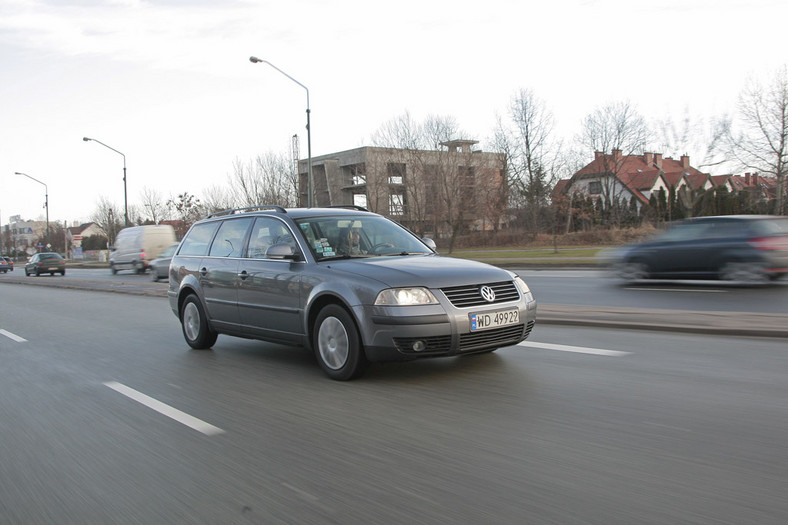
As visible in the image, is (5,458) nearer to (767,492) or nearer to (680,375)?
(767,492)

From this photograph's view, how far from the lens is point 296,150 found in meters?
50.1

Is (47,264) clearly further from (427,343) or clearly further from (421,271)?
(427,343)

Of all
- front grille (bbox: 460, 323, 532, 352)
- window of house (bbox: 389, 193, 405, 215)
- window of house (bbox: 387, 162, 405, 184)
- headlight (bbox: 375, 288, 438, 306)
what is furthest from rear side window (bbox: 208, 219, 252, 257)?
window of house (bbox: 389, 193, 405, 215)

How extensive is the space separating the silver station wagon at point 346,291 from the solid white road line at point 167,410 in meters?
1.40

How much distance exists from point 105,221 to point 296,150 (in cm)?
4848

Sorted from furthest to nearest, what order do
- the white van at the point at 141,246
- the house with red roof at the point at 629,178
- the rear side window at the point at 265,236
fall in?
1. the house with red roof at the point at 629,178
2. the white van at the point at 141,246
3. the rear side window at the point at 265,236

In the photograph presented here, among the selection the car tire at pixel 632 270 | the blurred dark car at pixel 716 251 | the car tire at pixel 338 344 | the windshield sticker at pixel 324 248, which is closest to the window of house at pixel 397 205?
the car tire at pixel 632 270

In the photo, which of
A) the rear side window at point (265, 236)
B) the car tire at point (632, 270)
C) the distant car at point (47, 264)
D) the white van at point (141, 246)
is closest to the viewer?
the rear side window at point (265, 236)

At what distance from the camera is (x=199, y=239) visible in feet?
28.2

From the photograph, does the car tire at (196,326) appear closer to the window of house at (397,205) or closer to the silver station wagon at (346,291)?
the silver station wagon at (346,291)

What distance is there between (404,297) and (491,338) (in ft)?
2.86

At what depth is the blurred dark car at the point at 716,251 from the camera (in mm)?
13570

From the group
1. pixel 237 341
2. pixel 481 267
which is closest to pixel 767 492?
pixel 481 267

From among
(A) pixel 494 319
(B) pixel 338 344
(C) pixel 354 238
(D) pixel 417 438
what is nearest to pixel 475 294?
(A) pixel 494 319
